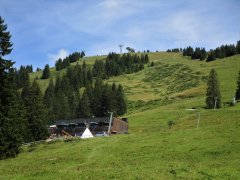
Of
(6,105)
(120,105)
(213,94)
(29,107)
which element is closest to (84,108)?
(120,105)

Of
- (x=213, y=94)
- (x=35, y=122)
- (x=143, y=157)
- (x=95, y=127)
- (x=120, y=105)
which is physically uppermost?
(x=213, y=94)

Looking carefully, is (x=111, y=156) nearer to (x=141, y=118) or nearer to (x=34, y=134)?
(x=34, y=134)

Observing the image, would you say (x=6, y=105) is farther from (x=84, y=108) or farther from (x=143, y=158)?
(x=84, y=108)

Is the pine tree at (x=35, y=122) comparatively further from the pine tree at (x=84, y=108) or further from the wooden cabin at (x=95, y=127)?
the pine tree at (x=84, y=108)

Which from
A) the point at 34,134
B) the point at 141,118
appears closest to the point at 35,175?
the point at 34,134

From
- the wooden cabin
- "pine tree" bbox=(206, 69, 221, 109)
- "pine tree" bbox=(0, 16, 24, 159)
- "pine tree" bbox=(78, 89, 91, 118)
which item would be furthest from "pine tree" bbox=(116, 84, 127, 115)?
"pine tree" bbox=(0, 16, 24, 159)

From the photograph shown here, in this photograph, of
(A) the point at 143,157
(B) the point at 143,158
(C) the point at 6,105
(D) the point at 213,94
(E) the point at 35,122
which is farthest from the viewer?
(D) the point at 213,94

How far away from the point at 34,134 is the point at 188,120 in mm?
36958

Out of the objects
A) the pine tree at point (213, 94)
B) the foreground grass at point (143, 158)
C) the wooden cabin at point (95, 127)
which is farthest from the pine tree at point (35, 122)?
the pine tree at point (213, 94)

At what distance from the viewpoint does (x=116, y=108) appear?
5778 inches

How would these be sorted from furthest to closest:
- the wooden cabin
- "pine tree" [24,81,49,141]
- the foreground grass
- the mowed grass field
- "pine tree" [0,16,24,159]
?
the wooden cabin
"pine tree" [24,81,49,141]
"pine tree" [0,16,24,159]
the mowed grass field
the foreground grass

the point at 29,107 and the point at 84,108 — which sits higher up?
the point at 29,107

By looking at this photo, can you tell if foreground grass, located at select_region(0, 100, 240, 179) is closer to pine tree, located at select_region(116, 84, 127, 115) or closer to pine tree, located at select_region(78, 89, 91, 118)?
pine tree, located at select_region(78, 89, 91, 118)

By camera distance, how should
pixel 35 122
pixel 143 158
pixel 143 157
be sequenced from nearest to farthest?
pixel 143 158 → pixel 143 157 → pixel 35 122
